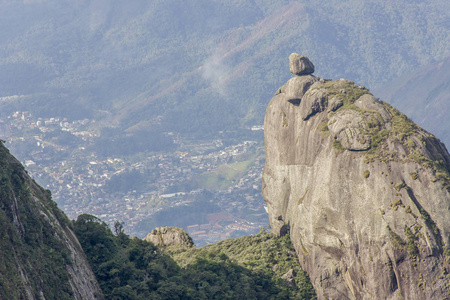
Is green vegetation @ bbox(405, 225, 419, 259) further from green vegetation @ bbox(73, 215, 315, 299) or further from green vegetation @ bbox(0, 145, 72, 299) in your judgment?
green vegetation @ bbox(0, 145, 72, 299)

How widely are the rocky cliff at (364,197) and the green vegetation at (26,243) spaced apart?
80.3 ft

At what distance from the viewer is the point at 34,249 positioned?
50375 mm

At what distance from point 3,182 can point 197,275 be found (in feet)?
84.5

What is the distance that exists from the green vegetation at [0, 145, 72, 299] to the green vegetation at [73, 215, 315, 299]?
24.7 ft

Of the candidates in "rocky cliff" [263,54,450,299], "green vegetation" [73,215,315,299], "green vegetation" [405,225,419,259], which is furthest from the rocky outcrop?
"green vegetation" [405,225,419,259]

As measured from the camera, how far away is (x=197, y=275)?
7056 cm

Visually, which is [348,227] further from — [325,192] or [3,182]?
[3,182]

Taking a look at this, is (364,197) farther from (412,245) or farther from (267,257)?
(267,257)

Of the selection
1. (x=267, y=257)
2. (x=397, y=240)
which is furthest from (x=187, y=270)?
(x=397, y=240)

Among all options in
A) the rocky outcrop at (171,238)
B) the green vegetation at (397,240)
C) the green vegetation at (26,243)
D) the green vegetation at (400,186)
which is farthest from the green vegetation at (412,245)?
the rocky outcrop at (171,238)

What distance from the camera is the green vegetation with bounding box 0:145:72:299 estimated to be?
44.7 m

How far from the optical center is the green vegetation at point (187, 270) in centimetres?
6300

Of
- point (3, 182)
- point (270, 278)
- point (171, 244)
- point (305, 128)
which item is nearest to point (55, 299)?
point (3, 182)

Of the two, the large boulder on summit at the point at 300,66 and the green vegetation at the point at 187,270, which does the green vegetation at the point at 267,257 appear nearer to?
the green vegetation at the point at 187,270
